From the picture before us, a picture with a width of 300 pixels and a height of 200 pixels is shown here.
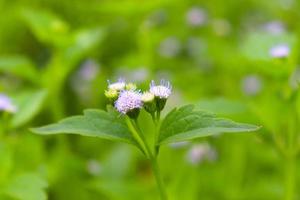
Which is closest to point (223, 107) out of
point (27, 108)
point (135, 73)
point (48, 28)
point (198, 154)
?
point (198, 154)

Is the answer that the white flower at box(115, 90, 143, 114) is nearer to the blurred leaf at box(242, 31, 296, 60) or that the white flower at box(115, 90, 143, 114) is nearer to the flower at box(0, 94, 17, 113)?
the flower at box(0, 94, 17, 113)

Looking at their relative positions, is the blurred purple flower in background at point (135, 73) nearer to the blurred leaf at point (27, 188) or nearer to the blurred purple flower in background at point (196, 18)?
the blurred purple flower in background at point (196, 18)

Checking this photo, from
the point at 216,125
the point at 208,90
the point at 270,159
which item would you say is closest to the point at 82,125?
the point at 216,125

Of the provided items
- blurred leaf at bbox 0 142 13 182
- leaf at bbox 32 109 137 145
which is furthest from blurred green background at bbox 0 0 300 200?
leaf at bbox 32 109 137 145

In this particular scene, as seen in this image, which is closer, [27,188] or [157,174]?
[157,174]

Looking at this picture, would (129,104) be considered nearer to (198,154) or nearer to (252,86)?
(198,154)

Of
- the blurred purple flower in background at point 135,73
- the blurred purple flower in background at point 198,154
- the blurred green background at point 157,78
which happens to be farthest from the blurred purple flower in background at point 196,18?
the blurred purple flower in background at point 198,154
